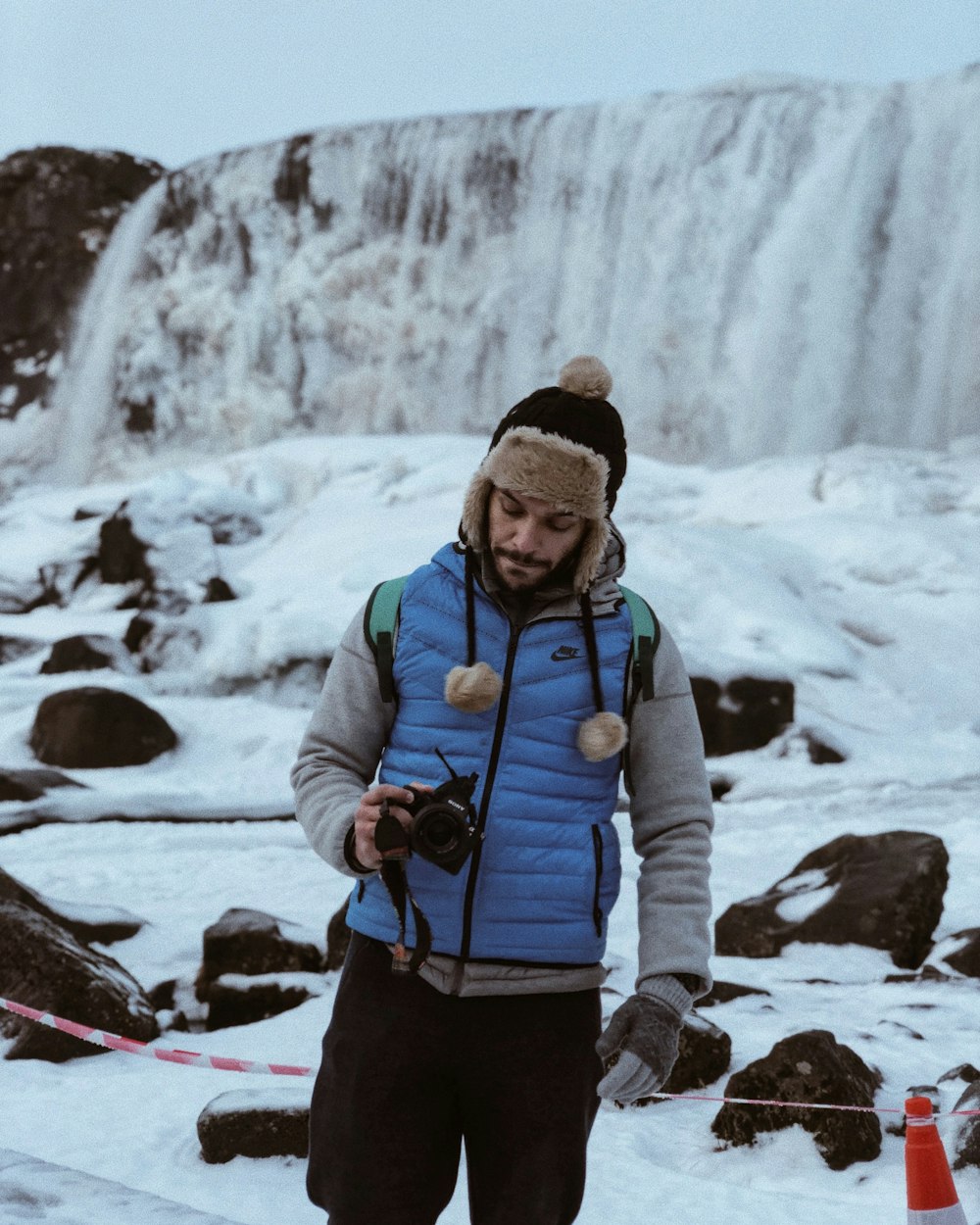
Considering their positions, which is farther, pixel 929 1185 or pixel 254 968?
pixel 254 968

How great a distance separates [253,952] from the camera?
17.3 feet

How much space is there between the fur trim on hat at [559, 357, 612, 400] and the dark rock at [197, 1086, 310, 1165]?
2.10m

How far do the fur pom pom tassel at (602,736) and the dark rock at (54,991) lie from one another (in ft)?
10.3

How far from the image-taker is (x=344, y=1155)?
1.67 metres

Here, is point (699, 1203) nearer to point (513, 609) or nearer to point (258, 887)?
point (513, 609)

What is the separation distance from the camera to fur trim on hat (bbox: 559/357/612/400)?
193 centimetres

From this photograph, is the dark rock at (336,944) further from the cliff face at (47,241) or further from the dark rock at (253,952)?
the cliff face at (47,241)

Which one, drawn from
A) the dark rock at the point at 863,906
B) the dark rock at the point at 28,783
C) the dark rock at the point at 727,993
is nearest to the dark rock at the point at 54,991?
the dark rock at the point at 727,993

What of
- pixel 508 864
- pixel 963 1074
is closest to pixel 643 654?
pixel 508 864

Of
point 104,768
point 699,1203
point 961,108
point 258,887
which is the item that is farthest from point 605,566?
point 961,108

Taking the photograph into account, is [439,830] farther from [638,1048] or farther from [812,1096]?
[812,1096]

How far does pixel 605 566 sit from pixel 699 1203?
6.26 feet

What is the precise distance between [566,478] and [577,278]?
72.5 feet

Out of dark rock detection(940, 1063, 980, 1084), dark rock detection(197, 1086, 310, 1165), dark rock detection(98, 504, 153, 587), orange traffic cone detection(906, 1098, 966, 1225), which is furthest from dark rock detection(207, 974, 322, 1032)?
dark rock detection(98, 504, 153, 587)
